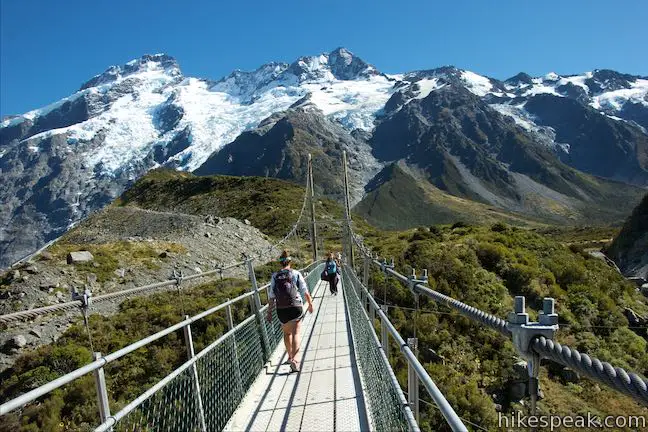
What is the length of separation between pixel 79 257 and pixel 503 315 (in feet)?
52.4

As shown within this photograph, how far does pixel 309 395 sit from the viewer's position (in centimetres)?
591

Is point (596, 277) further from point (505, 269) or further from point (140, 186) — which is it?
point (140, 186)

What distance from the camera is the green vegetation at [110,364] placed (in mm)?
8633

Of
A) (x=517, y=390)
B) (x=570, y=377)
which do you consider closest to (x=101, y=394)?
(x=517, y=390)

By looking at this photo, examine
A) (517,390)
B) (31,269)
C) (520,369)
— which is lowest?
(517,390)

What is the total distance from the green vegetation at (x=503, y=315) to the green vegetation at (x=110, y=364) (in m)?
5.10

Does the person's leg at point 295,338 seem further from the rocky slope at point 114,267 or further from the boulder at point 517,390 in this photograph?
the boulder at point 517,390

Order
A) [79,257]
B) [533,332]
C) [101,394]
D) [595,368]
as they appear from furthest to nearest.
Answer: [79,257]
[101,394]
[533,332]
[595,368]

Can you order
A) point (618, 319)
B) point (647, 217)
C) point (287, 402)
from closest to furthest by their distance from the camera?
point (287, 402), point (618, 319), point (647, 217)

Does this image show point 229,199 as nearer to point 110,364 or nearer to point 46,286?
point 46,286

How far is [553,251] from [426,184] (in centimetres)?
17589

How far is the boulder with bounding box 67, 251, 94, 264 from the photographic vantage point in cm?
1966

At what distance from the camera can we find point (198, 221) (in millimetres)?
33812

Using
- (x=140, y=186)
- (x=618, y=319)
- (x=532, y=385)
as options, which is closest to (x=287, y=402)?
(x=532, y=385)
